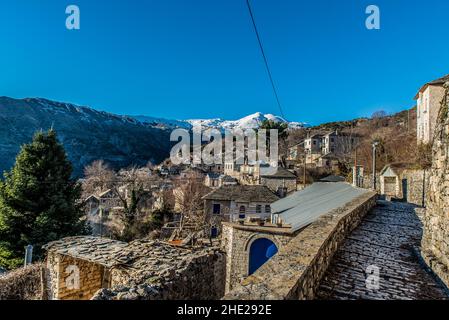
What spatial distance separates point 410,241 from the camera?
610cm

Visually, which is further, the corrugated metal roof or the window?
the window

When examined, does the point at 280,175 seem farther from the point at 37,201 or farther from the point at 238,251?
the point at 37,201

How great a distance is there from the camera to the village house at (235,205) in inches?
1195

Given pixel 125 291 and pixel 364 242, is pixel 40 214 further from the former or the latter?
pixel 364 242

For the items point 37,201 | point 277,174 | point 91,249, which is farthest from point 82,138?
point 91,249

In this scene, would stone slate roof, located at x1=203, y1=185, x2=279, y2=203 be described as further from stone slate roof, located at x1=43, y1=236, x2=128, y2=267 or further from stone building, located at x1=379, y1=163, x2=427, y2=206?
stone slate roof, located at x1=43, y1=236, x2=128, y2=267

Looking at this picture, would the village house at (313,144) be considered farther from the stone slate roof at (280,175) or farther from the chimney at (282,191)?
the chimney at (282,191)

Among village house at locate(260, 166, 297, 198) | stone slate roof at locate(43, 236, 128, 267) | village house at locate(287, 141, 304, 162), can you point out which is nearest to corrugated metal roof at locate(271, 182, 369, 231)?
stone slate roof at locate(43, 236, 128, 267)

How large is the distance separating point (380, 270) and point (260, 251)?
35.9 ft

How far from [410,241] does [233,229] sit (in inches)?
401

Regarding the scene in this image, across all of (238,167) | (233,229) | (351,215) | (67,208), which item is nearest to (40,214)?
(67,208)

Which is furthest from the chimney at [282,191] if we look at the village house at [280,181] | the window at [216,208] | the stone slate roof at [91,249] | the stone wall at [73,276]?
the stone wall at [73,276]

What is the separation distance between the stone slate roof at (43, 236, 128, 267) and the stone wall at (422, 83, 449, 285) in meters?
6.12

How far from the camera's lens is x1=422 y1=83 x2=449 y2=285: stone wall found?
3.77 metres
